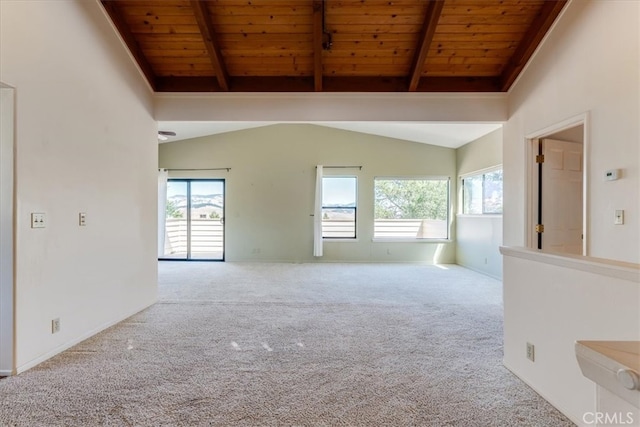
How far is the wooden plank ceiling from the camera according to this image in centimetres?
306

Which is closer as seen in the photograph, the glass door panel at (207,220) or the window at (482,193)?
the window at (482,193)

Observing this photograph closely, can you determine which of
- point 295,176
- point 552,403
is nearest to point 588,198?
point 552,403

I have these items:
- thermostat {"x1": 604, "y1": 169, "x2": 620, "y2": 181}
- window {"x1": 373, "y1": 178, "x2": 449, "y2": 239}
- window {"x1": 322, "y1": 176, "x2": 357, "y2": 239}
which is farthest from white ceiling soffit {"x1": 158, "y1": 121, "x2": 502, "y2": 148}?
thermostat {"x1": 604, "y1": 169, "x2": 620, "y2": 181}

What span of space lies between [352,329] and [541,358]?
1.54m

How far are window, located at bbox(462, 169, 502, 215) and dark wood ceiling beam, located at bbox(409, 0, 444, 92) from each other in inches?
109

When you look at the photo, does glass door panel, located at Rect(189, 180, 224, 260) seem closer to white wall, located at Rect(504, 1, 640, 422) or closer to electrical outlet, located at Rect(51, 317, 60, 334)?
electrical outlet, located at Rect(51, 317, 60, 334)

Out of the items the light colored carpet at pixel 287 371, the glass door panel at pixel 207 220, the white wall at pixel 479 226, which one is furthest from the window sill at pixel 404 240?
the glass door panel at pixel 207 220

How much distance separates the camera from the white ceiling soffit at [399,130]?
18.1ft

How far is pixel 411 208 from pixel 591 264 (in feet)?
18.0

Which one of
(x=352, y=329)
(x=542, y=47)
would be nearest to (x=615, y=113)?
(x=542, y=47)

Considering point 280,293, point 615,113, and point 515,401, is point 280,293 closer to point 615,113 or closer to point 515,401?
point 515,401

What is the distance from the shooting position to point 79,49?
2.66 m

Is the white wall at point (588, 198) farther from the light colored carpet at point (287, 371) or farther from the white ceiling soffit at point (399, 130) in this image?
the white ceiling soffit at point (399, 130)

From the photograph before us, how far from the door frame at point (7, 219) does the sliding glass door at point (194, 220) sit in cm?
502
